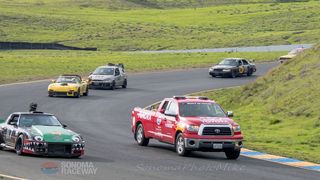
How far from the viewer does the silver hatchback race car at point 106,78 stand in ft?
183

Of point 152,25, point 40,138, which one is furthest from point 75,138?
point 152,25

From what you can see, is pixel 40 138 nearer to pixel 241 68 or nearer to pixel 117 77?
pixel 117 77

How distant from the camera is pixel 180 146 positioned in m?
25.4

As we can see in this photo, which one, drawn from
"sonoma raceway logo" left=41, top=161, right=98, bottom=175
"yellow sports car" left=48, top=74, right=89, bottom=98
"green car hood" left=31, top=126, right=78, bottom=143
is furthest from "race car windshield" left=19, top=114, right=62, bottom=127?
"yellow sports car" left=48, top=74, right=89, bottom=98

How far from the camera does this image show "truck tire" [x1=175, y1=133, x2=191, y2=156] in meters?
25.1

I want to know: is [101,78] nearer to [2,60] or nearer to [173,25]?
[2,60]

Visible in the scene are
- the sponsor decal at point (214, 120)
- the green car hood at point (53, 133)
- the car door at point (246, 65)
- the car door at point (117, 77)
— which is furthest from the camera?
the car door at point (246, 65)

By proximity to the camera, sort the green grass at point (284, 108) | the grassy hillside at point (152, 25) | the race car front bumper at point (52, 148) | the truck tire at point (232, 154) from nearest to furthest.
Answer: the race car front bumper at point (52, 148) → the truck tire at point (232, 154) → the green grass at point (284, 108) → the grassy hillside at point (152, 25)

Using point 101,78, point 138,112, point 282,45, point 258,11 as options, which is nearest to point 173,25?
point 258,11

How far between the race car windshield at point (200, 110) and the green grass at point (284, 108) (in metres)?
2.62

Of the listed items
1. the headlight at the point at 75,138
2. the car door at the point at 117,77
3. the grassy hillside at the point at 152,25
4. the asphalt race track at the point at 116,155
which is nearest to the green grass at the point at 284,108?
the asphalt race track at the point at 116,155

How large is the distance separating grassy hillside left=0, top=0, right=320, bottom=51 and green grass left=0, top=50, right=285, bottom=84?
1230 cm

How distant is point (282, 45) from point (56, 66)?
81.6 ft

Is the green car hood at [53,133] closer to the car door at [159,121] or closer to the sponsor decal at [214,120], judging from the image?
the car door at [159,121]
